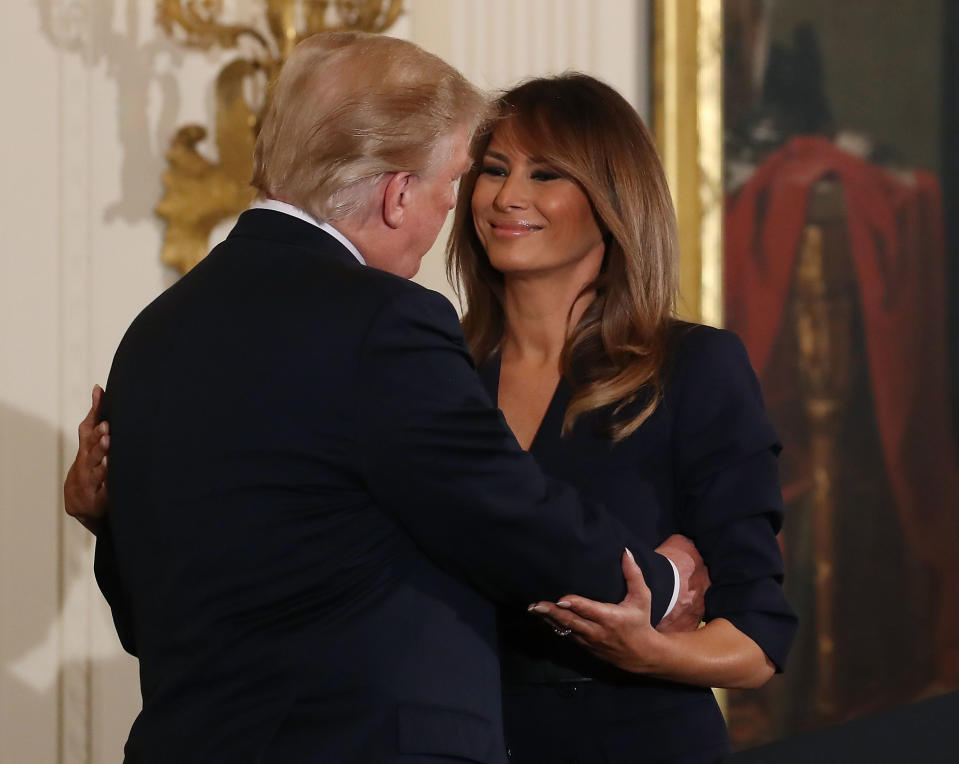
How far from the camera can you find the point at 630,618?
188 centimetres

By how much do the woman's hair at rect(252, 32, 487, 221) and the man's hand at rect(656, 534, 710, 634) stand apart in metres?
0.80

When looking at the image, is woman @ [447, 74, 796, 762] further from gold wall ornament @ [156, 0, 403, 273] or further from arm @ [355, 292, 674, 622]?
gold wall ornament @ [156, 0, 403, 273]

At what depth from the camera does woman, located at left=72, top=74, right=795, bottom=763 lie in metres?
2.13

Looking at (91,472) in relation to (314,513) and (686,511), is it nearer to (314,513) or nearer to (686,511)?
(314,513)

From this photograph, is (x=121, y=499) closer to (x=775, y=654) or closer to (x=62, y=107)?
(x=775, y=654)

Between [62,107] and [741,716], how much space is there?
274cm

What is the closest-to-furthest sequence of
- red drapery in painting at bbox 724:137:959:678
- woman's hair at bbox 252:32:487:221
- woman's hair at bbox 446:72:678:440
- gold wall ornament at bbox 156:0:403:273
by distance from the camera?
woman's hair at bbox 252:32:487:221 < woman's hair at bbox 446:72:678:440 < gold wall ornament at bbox 156:0:403:273 < red drapery in painting at bbox 724:137:959:678

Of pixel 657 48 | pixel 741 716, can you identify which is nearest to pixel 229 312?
pixel 657 48

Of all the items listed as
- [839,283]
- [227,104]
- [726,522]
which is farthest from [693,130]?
[726,522]

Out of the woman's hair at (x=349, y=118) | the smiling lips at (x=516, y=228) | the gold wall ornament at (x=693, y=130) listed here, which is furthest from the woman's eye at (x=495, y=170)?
the gold wall ornament at (x=693, y=130)

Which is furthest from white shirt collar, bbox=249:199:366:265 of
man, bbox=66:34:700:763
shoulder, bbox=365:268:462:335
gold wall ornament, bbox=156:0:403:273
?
gold wall ornament, bbox=156:0:403:273

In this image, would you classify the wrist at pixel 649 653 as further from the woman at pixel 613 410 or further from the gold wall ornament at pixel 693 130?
the gold wall ornament at pixel 693 130

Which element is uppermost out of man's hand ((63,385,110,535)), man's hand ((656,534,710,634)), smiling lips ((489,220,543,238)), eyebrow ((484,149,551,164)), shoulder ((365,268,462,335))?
eyebrow ((484,149,551,164))

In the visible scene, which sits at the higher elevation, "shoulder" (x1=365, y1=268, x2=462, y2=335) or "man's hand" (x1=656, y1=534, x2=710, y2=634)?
"shoulder" (x1=365, y1=268, x2=462, y2=335)
